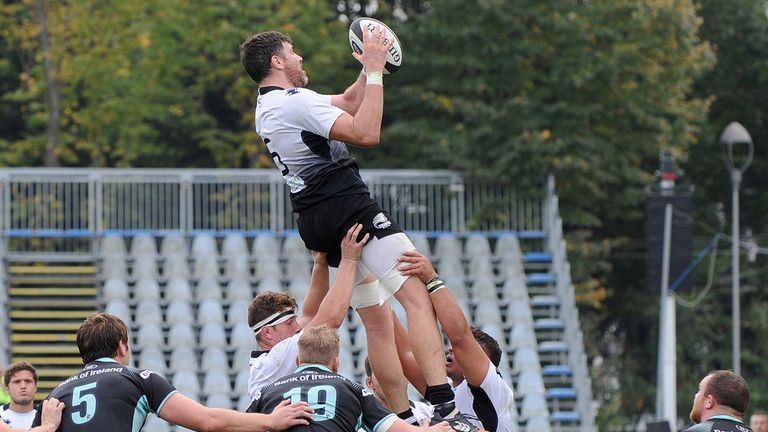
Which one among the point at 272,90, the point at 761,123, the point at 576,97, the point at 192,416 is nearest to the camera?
the point at 192,416

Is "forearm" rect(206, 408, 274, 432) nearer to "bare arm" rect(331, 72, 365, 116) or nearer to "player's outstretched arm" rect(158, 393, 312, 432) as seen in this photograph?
"player's outstretched arm" rect(158, 393, 312, 432)

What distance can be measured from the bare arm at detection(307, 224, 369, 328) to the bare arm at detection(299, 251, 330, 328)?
0.70 metres

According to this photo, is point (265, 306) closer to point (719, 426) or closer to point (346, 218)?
point (346, 218)

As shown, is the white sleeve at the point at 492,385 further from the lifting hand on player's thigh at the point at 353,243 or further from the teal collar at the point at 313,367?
the teal collar at the point at 313,367

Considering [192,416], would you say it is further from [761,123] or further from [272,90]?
[761,123]

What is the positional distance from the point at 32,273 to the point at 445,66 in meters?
8.26

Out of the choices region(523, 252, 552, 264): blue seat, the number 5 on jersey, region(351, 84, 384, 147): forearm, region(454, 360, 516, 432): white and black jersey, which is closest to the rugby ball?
region(351, 84, 384, 147): forearm

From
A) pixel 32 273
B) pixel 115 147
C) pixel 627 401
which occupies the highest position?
pixel 115 147

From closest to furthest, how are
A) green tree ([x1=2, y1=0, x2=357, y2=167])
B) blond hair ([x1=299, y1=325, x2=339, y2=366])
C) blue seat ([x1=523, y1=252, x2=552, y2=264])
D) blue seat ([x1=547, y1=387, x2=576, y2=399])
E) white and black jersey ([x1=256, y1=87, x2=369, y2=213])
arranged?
1. blond hair ([x1=299, y1=325, x2=339, y2=366])
2. white and black jersey ([x1=256, y1=87, x2=369, y2=213])
3. blue seat ([x1=547, y1=387, x2=576, y2=399])
4. blue seat ([x1=523, y1=252, x2=552, y2=264])
5. green tree ([x1=2, y1=0, x2=357, y2=167])

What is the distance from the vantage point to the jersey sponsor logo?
9359 mm

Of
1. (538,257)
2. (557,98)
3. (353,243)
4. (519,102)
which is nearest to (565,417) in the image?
(538,257)

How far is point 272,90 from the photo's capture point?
30.9 feet

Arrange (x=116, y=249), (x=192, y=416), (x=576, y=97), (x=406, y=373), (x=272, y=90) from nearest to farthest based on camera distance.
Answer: (x=192, y=416)
(x=272, y=90)
(x=406, y=373)
(x=116, y=249)
(x=576, y=97)

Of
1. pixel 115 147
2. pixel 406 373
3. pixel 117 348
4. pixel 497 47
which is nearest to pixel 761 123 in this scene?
pixel 497 47
